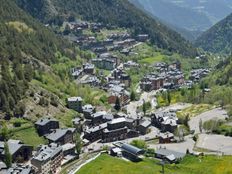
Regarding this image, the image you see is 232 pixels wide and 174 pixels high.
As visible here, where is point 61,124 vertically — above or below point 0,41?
below

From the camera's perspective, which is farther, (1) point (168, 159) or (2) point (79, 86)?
(2) point (79, 86)

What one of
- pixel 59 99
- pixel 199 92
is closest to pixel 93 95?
pixel 59 99

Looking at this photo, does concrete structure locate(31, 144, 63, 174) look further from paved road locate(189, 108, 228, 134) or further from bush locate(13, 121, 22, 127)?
paved road locate(189, 108, 228, 134)

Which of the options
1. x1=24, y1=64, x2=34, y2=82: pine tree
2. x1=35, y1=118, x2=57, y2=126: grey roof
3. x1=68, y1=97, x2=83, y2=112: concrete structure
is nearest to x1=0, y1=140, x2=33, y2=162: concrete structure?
x1=35, y1=118, x2=57, y2=126: grey roof

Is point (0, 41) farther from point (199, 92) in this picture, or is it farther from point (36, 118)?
point (199, 92)

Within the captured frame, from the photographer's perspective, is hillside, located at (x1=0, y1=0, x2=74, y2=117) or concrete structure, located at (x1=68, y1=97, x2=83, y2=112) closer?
hillside, located at (x1=0, y1=0, x2=74, y2=117)

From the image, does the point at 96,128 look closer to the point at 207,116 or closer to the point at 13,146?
the point at 13,146

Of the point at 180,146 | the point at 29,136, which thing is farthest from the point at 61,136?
the point at 180,146
